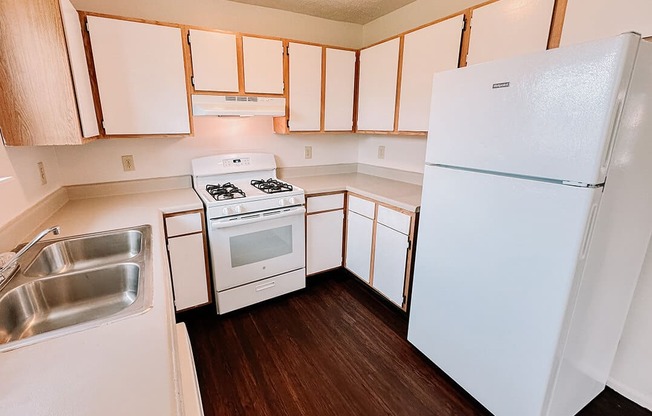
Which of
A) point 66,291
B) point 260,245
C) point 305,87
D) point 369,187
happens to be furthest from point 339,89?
point 66,291

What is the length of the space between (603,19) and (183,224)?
7.97 feet

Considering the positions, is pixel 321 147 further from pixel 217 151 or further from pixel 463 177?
pixel 463 177

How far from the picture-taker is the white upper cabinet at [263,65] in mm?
2227

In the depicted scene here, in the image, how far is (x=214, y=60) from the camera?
2.12 m

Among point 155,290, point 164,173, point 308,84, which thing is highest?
point 308,84

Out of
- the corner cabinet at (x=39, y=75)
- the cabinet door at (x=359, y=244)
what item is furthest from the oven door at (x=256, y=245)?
the corner cabinet at (x=39, y=75)

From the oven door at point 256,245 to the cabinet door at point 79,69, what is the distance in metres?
0.88

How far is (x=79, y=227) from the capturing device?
5.14 ft

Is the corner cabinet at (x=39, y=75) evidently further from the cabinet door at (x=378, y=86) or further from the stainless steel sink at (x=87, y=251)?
the cabinet door at (x=378, y=86)

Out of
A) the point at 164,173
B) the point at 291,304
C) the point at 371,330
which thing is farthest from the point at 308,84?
the point at 371,330

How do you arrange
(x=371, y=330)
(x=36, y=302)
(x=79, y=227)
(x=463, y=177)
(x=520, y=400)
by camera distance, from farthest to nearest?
(x=371, y=330) → (x=79, y=227) → (x=463, y=177) → (x=520, y=400) → (x=36, y=302)

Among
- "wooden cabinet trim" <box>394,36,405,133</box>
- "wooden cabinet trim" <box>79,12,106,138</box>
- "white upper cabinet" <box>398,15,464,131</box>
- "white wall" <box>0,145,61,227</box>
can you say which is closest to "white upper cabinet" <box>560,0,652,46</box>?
"white upper cabinet" <box>398,15,464,131</box>

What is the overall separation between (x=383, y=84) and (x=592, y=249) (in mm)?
1806

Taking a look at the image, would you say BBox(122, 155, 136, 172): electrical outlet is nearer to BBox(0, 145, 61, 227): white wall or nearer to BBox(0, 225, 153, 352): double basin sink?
BBox(0, 145, 61, 227): white wall
